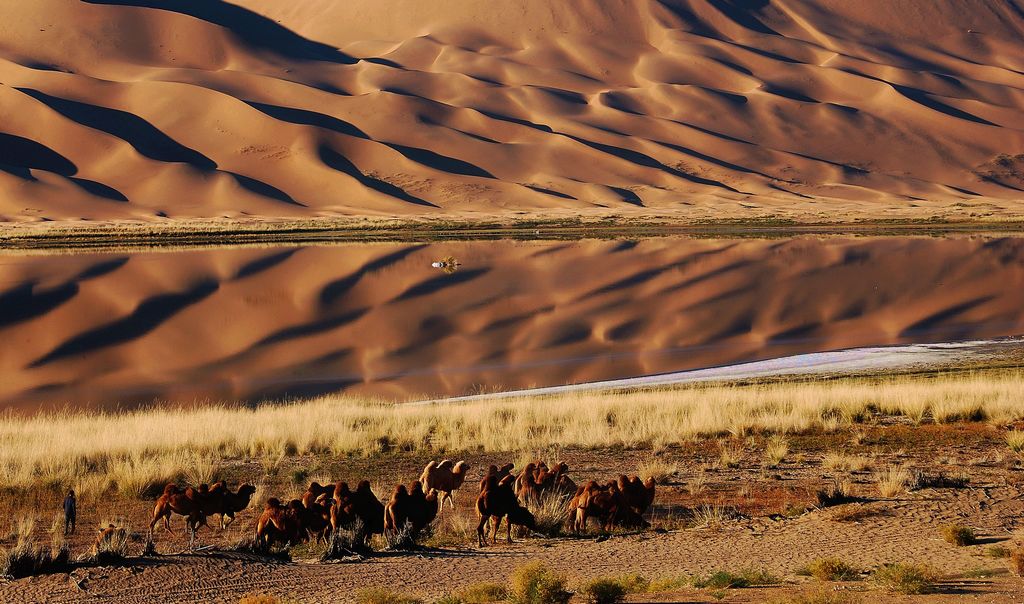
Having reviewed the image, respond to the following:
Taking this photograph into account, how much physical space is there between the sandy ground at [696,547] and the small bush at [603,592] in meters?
0.19

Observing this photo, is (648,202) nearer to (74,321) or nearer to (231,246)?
(231,246)

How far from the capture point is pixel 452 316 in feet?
87.1

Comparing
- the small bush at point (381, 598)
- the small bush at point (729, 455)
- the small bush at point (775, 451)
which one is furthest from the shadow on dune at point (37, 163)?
the small bush at point (381, 598)

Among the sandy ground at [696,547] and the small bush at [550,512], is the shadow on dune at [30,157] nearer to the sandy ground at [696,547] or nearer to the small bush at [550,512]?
the sandy ground at [696,547]

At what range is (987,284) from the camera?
1205 inches

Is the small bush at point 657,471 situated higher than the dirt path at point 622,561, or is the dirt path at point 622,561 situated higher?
the small bush at point 657,471

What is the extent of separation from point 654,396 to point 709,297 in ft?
45.9

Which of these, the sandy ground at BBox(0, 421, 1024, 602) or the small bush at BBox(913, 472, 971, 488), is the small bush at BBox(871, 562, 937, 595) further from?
the small bush at BBox(913, 472, 971, 488)

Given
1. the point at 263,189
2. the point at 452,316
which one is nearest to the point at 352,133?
the point at 263,189

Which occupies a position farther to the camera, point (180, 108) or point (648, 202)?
point (180, 108)

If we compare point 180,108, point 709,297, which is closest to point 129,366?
point 709,297

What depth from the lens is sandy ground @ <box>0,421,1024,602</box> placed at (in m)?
6.96

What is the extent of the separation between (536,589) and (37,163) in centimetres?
9107

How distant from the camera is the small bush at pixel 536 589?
6.41 metres
